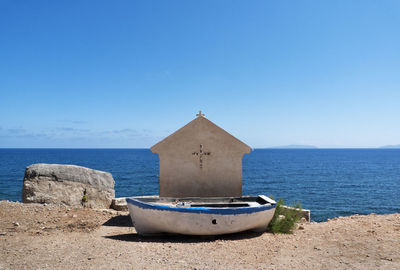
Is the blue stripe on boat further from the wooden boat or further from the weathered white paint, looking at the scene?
the weathered white paint

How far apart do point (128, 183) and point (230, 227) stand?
37853 millimetres

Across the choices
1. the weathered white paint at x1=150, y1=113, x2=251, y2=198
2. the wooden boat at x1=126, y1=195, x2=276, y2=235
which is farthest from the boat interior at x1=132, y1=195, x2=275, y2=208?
the wooden boat at x1=126, y1=195, x2=276, y2=235

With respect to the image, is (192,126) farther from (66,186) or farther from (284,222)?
(66,186)

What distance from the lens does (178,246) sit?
25.3 feet

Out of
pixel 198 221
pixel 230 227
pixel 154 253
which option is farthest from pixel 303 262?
pixel 154 253

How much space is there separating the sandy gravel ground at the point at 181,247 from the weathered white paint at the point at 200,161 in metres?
2.40

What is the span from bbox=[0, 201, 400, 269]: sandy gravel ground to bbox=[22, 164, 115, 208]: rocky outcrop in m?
2.23

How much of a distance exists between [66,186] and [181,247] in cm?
793

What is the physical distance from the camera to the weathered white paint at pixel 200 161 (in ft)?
36.9

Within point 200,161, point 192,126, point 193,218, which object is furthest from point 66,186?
point 193,218

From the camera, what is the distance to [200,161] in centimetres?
1133

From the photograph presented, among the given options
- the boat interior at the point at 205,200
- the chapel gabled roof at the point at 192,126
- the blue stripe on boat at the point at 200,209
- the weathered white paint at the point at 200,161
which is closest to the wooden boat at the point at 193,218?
the blue stripe on boat at the point at 200,209

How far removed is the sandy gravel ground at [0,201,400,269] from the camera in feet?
21.4

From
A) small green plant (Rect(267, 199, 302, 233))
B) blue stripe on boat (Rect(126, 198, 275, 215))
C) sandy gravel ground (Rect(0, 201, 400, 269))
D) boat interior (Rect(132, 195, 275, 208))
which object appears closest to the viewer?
sandy gravel ground (Rect(0, 201, 400, 269))
